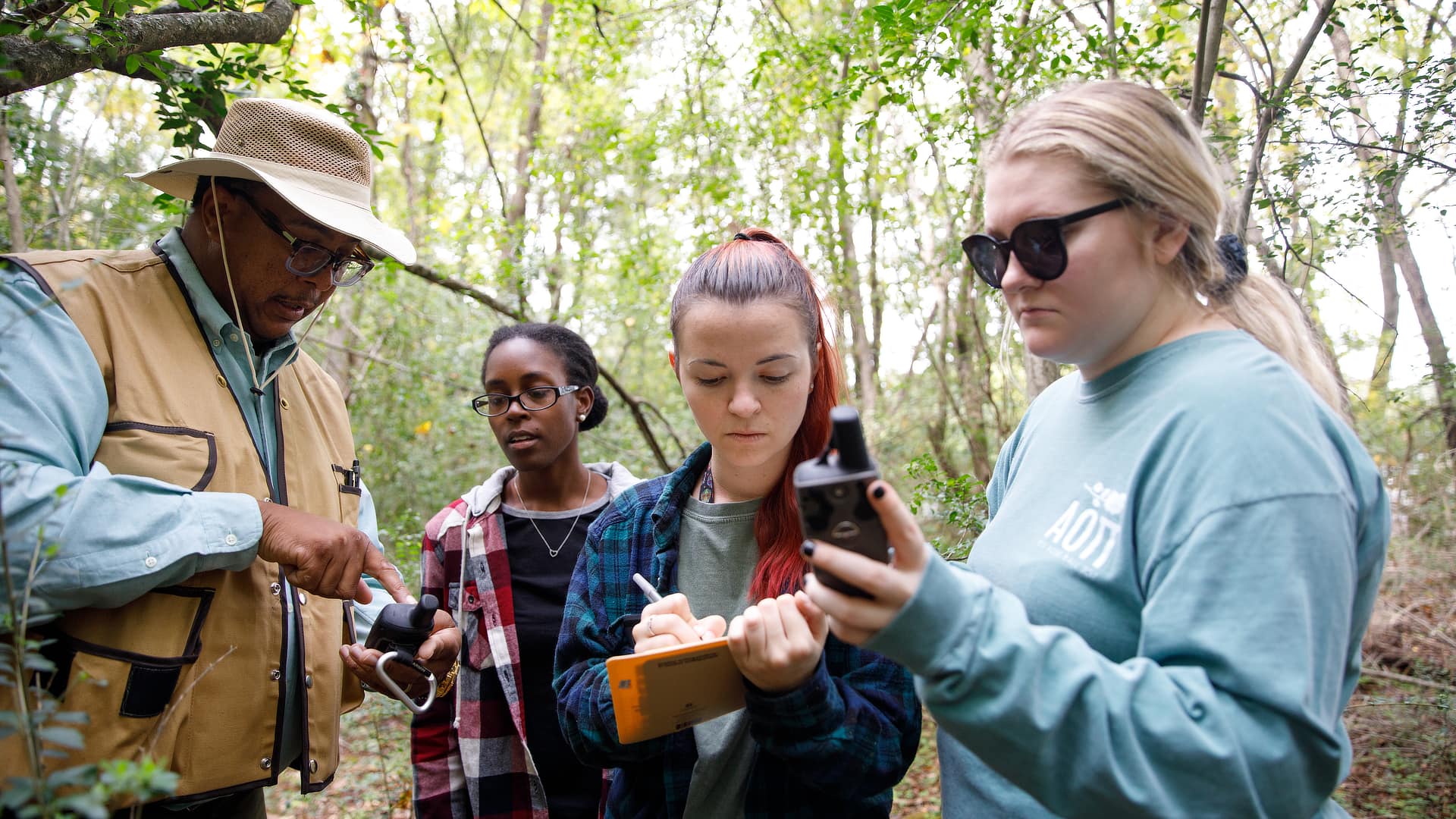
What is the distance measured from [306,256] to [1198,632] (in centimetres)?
226

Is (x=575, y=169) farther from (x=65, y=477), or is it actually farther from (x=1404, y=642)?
(x=1404, y=642)

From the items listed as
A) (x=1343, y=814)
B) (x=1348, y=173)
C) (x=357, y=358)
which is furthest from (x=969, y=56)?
(x=357, y=358)

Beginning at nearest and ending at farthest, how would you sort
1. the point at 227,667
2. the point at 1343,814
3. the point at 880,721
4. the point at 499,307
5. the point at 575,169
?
1. the point at 1343,814
2. the point at 880,721
3. the point at 227,667
4. the point at 499,307
5. the point at 575,169

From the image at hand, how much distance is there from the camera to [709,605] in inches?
78.8

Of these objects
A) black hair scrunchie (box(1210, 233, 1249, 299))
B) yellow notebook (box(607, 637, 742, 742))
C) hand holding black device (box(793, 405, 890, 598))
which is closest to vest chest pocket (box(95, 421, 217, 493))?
yellow notebook (box(607, 637, 742, 742))

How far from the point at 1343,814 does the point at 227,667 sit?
225cm

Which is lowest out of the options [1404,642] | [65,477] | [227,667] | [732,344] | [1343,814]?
[1404,642]

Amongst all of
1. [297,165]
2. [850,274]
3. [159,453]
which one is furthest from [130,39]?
[850,274]

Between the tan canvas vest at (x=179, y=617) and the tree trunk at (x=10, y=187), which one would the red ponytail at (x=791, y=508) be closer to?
the tan canvas vest at (x=179, y=617)

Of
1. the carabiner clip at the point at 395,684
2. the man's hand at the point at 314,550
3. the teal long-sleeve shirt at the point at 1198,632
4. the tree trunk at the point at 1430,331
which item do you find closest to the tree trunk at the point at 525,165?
the carabiner clip at the point at 395,684

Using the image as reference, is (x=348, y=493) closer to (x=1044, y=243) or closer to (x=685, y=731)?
(x=685, y=731)

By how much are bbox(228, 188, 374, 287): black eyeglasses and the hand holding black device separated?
1.76 m

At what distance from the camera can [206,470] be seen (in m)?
2.07

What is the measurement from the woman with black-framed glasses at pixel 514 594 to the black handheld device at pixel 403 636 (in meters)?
0.26
